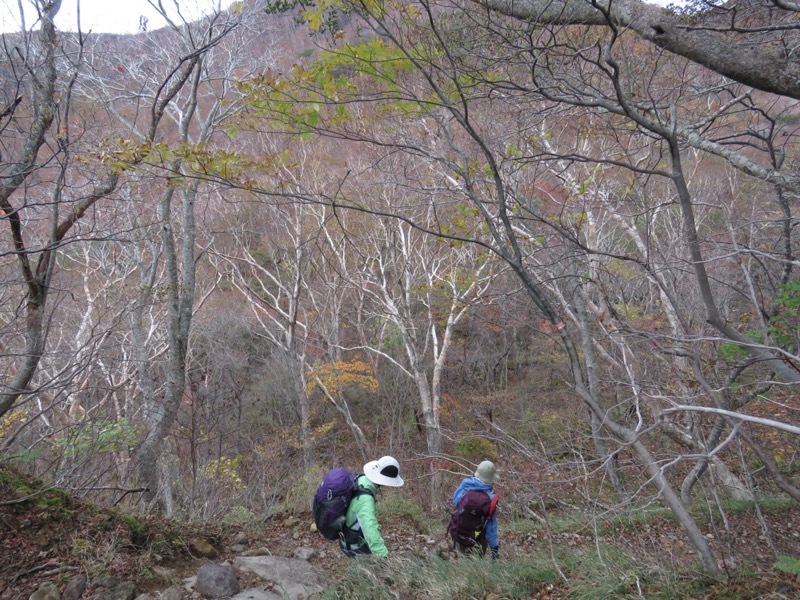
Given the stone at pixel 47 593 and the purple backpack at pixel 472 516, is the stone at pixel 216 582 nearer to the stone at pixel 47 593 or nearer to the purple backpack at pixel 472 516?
the stone at pixel 47 593

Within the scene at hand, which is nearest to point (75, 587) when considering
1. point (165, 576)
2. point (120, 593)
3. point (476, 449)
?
point (120, 593)

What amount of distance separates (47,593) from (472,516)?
3.28 metres

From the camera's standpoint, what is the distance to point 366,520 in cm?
357

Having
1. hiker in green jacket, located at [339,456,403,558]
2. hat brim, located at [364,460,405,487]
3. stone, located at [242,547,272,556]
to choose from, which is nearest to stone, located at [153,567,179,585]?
stone, located at [242,547,272,556]

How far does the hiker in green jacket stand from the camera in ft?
11.7

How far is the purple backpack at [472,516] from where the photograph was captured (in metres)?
4.13

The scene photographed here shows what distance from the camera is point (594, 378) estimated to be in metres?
7.16

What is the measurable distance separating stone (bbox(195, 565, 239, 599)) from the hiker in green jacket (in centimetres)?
91

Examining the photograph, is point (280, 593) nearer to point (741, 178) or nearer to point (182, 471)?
point (182, 471)

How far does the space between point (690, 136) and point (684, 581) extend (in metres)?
3.33

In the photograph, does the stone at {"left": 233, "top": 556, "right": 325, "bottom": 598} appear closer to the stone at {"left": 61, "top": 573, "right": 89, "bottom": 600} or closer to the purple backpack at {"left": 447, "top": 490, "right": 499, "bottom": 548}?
the stone at {"left": 61, "top": 573, "right": 89, "bottom": 600}

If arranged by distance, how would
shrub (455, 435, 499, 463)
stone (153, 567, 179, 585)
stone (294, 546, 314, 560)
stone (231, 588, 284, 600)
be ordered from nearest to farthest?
stone (231, 588, 284, 600), stone (153, 567, 179, 585), stone (294, 546, 314, 560), shrub (455, 435, 499, 463)

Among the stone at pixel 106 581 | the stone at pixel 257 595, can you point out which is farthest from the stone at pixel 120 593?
the stone at pixel 257 595

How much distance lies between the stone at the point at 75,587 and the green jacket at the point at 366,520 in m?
1.92
